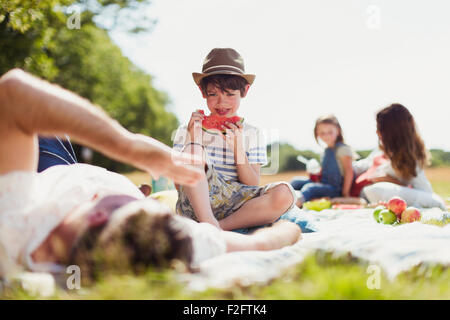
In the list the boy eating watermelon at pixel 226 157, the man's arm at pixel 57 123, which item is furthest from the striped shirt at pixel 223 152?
the man's arm at pixel 57 123

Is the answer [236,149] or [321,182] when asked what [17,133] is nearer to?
[236,149]

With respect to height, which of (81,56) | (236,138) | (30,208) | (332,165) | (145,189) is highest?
(81,56)

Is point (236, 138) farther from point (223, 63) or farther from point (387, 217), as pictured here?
point (387, 217)

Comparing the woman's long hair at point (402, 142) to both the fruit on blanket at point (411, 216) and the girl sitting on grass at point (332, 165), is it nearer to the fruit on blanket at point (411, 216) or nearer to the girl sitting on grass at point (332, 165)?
the girl sitting on grass at point (332, 165)

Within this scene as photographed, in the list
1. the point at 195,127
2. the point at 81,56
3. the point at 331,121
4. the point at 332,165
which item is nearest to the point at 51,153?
the point at 195,127

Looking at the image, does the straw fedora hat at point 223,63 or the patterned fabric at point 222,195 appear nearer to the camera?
the patterned fabric at point 222,195

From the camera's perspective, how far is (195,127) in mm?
2887

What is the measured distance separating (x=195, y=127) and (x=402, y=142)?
300cm

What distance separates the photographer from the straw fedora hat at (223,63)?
3.15 meters

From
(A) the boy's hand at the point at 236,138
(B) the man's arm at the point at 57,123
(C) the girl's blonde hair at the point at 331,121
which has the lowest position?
(B) the man's arm at the point at 57,123

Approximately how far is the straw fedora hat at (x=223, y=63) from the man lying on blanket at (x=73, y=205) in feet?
5.28

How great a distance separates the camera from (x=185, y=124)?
3.06 meters
